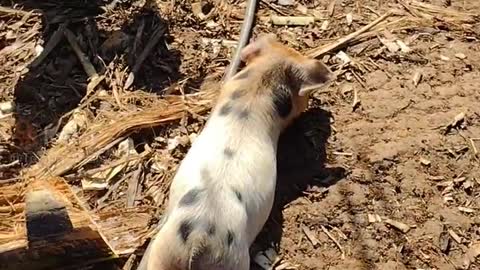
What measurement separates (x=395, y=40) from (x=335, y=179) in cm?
121

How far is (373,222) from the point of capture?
4.39 metres

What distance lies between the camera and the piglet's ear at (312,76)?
4617 mm

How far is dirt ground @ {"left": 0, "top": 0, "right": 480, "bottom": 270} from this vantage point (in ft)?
14.3

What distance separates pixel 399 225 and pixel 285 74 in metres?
1.00

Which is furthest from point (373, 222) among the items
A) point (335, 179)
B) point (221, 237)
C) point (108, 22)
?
point (108, 22)

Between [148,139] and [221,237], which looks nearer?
[221,237]

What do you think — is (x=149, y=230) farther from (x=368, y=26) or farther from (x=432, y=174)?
(x=368, y=26)

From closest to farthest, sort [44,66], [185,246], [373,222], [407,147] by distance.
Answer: [185,246]
[373,222]
[407,147]
[44,66]

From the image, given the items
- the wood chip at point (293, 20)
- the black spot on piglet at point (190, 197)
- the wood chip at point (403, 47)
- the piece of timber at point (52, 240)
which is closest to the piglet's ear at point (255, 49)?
the wood chip at point (293, 20)

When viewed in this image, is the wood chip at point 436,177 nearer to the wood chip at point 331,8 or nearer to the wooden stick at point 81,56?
the wood chip at point 331,8

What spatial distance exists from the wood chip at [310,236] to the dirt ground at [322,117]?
10mm

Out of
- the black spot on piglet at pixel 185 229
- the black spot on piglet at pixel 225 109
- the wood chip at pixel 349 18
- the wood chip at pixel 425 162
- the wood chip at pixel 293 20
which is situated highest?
the black spot on piglet at pixel 225 109

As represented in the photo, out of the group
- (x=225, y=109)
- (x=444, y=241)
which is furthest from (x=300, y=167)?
(x=444, y=241)

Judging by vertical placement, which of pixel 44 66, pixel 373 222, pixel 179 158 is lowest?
pixel 373 222
